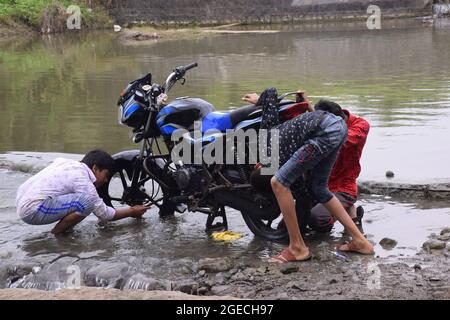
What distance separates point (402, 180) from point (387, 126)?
2.99 metres

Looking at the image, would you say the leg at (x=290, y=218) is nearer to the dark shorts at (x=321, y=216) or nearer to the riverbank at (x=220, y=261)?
the riverbank at (x=220, y=261)

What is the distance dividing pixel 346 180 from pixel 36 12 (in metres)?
34.2

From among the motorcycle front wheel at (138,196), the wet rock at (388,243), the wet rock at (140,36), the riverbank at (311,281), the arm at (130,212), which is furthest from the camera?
the wet rock at (140,36)

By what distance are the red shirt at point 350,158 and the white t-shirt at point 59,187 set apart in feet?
6.38

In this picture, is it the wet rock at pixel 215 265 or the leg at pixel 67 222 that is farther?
the leg at pixel 67 222

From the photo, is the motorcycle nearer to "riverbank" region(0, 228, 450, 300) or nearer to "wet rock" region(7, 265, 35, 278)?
"riverbank" region(0, 228, 450, 300)

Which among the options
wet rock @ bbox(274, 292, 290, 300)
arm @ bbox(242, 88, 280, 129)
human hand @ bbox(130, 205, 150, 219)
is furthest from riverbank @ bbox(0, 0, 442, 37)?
wet rock @ bbox(274, 292, 290, 300)

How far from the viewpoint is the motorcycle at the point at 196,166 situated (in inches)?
207

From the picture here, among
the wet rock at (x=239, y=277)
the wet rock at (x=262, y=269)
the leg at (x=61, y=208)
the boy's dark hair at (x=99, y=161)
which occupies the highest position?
the boy's dark hair at (x=99, y=161)

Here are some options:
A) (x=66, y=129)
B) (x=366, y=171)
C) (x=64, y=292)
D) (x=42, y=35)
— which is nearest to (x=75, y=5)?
(x=42, y=35)

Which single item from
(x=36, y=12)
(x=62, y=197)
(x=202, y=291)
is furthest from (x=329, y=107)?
(x=36, y=12)

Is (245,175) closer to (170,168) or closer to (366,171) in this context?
(170,168)

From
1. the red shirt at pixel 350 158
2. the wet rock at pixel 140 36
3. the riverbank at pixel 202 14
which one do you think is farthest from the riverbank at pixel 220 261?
the riverbank at pixel 202 14

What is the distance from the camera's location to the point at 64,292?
3969 millimetres
